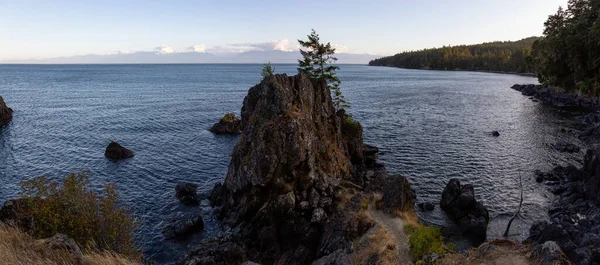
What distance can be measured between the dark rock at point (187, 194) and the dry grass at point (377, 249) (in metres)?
25.0

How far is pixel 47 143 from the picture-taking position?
70750 millimetres

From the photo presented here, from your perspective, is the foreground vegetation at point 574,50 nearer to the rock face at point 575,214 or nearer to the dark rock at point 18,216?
the rock face at point 575,214

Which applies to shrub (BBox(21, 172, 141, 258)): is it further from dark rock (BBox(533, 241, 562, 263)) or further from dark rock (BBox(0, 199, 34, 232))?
dark rock (BBox(533, 241, 562, 263))

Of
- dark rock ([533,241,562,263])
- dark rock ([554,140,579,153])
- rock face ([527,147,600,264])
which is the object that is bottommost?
rock face ([527,147,600,264])

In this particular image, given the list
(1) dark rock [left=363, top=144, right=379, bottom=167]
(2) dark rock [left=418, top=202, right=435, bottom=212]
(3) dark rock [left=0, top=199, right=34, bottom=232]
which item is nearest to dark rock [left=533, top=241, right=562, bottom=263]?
(2) dark rock [left=418, top=202, right=435, bottom=212]

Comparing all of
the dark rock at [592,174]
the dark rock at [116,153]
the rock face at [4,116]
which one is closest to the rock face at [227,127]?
the dark rock at [116,153]

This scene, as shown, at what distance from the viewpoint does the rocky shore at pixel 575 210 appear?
2878 cm

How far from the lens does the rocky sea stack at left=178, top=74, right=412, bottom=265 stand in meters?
33.7

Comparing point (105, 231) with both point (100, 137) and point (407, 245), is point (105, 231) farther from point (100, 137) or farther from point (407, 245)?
point (100, 137)

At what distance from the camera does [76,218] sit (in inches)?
930

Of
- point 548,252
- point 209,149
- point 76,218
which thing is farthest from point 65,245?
point 209,149

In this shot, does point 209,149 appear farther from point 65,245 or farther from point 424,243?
point 65,245

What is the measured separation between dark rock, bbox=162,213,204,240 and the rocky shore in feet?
106

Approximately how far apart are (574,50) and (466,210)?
9747 cm
